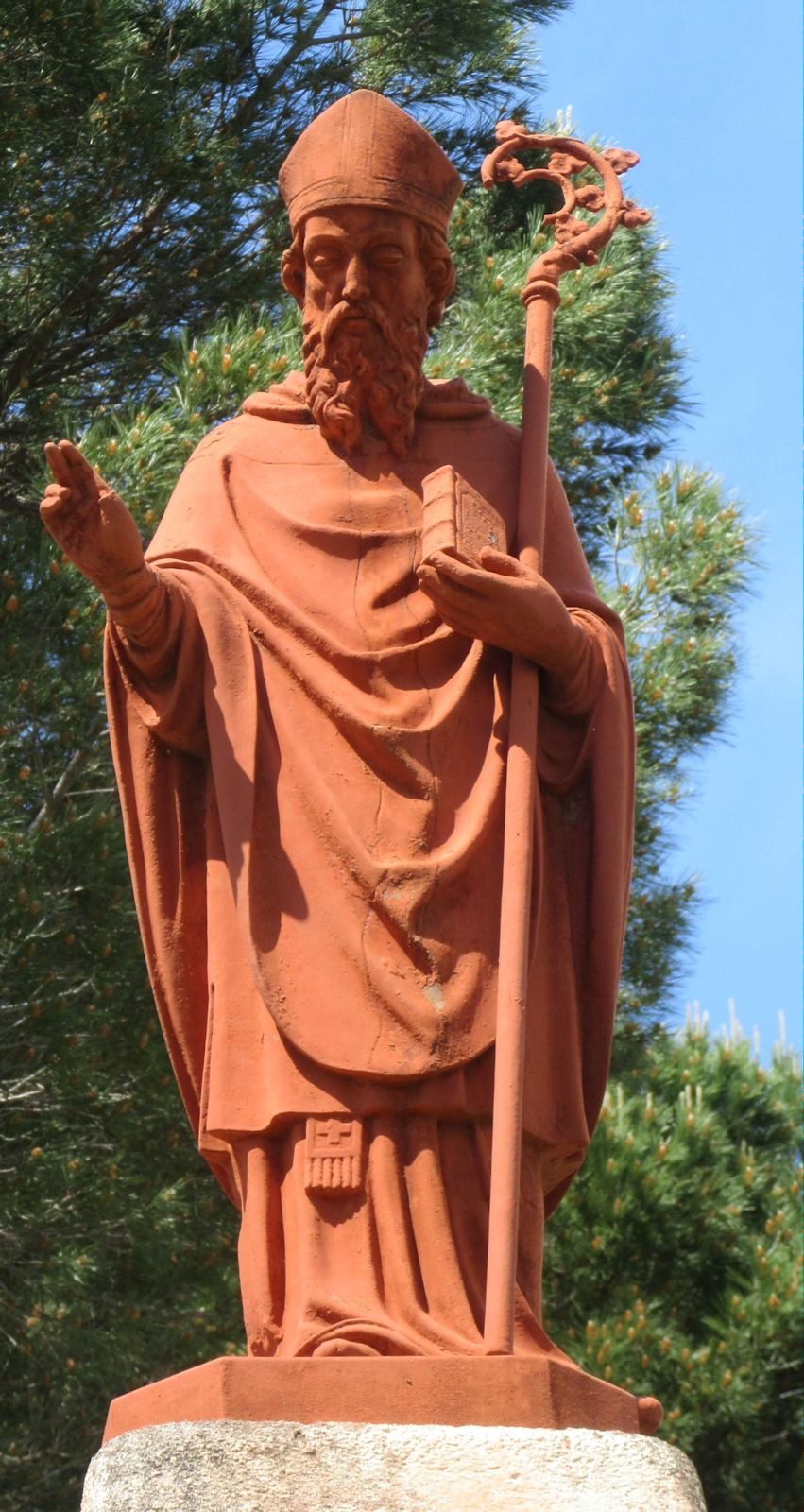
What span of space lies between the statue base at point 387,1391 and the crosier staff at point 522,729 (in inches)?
5.0

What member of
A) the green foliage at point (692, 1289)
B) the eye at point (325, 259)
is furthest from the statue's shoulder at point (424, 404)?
the green foliage at point (692, 1289)

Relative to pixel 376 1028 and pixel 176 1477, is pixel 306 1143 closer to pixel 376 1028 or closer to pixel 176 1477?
pixel 376 1028

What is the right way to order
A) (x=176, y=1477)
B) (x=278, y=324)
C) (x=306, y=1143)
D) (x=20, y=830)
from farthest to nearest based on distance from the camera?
(x=278, y=324) → (x=20, y=830) → (x=306, y=1143) → (x=176, y=1477)

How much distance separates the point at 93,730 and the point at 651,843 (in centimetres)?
343

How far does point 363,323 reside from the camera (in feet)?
17.2

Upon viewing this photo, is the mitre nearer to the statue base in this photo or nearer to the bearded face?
the bearded face

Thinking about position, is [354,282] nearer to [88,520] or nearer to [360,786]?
[88,520]

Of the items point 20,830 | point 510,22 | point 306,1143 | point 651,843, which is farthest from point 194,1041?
point 510,22

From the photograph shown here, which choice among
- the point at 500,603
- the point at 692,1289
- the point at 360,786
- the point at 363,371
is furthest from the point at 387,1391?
the point at 692,1289

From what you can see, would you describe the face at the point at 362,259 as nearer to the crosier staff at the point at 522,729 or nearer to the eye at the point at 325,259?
the eye at the point at 325,259

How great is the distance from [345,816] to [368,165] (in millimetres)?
1341

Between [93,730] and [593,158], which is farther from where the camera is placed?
[93,730]

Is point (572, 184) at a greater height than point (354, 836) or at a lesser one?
greater

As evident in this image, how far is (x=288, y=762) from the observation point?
4.95 m
